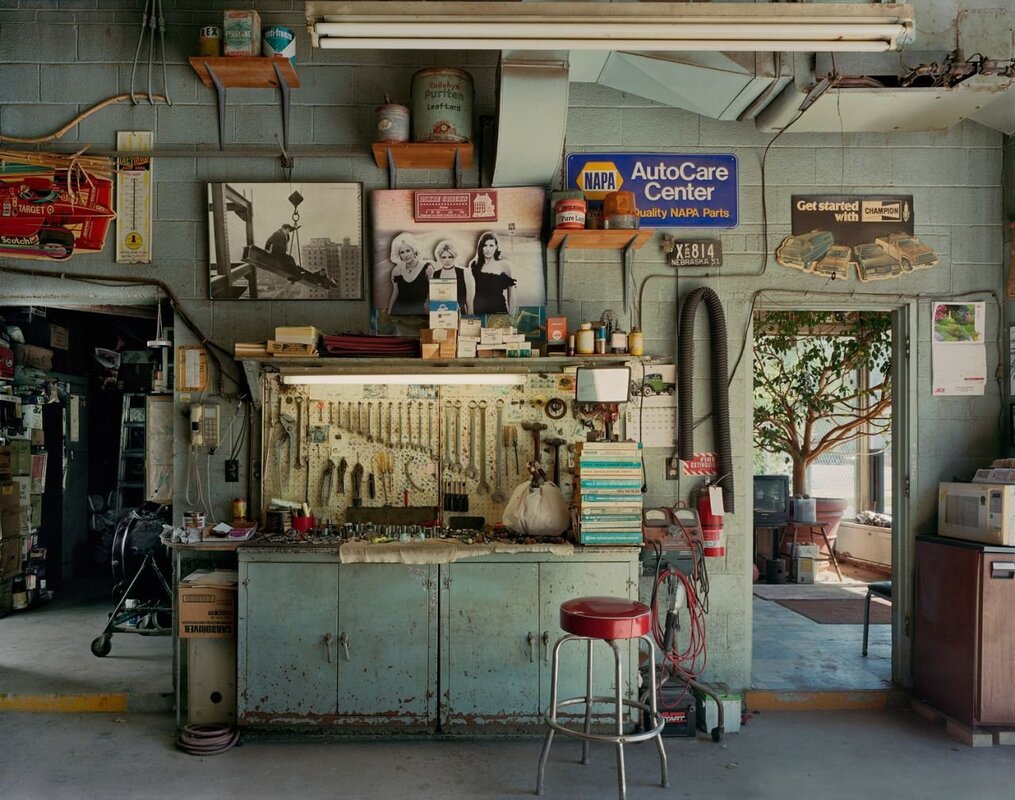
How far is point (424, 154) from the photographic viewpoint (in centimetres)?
444

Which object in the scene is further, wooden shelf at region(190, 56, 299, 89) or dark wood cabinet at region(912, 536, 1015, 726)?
wooden shelf at region(190, 56, 299, 89)

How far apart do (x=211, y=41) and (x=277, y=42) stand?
1.23 feet

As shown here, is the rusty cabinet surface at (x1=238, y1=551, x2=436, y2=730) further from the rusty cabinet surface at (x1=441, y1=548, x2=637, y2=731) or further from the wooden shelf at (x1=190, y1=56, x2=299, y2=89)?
the wooden shelf at (x1=190, y1=56, x2=299, y2=89)

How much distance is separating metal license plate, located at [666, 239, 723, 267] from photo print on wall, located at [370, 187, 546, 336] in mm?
786

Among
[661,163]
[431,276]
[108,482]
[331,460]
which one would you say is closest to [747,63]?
[661,163]

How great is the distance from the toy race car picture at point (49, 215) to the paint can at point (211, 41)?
100 cm

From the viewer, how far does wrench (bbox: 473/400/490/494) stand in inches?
180

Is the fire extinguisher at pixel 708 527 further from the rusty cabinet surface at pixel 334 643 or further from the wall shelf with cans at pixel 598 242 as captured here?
the rusty cabinet surface at pixel 334 643

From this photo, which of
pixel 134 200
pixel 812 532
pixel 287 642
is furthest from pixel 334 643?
pixel 812 532

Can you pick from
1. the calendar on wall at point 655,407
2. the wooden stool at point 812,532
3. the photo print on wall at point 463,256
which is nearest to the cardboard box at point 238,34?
the photo print on wall at point 463,256

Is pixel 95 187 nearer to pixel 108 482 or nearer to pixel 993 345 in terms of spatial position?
pixel 108 482

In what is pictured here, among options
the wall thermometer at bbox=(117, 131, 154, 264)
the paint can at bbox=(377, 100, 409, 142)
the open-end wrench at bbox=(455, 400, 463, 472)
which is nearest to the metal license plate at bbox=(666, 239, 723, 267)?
the open-end wrench at bbox=(455, 400, 463, 472)

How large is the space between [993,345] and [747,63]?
2.25 m

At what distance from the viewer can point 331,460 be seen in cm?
457
